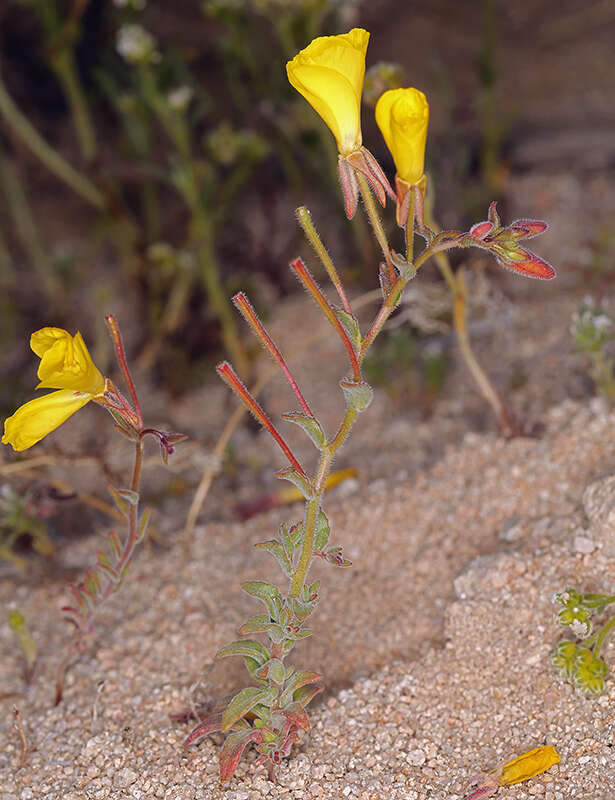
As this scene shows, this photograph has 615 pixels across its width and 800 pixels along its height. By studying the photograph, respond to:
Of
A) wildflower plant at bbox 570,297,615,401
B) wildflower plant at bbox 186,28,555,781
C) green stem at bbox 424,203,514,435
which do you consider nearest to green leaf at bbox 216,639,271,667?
wildflower plant at bbox 186,28,555,781

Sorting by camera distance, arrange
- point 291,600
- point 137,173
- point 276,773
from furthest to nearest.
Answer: point 137,173 → point 276,773 → point 291,600

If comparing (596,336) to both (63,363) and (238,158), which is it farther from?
(238,158)

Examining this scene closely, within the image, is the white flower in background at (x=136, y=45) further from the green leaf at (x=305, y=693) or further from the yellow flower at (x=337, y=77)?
the green leaf at (x=305, y=693)

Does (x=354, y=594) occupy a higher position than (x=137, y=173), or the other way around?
(x=137, y=173)

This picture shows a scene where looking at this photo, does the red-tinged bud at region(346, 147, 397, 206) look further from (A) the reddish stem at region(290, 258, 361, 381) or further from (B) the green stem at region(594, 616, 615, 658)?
(B) the green stem at region(594, 616, 615, 658)

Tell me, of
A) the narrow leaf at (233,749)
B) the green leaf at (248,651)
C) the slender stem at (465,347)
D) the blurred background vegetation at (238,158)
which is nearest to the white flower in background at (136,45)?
the blurred background vegetation at (238,158)

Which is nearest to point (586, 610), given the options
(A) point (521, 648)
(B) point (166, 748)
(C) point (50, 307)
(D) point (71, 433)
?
(A) point (521, 648)

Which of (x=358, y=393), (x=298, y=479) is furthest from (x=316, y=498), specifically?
(x=358, y=393)

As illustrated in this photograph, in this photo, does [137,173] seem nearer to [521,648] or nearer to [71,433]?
[71,433]
